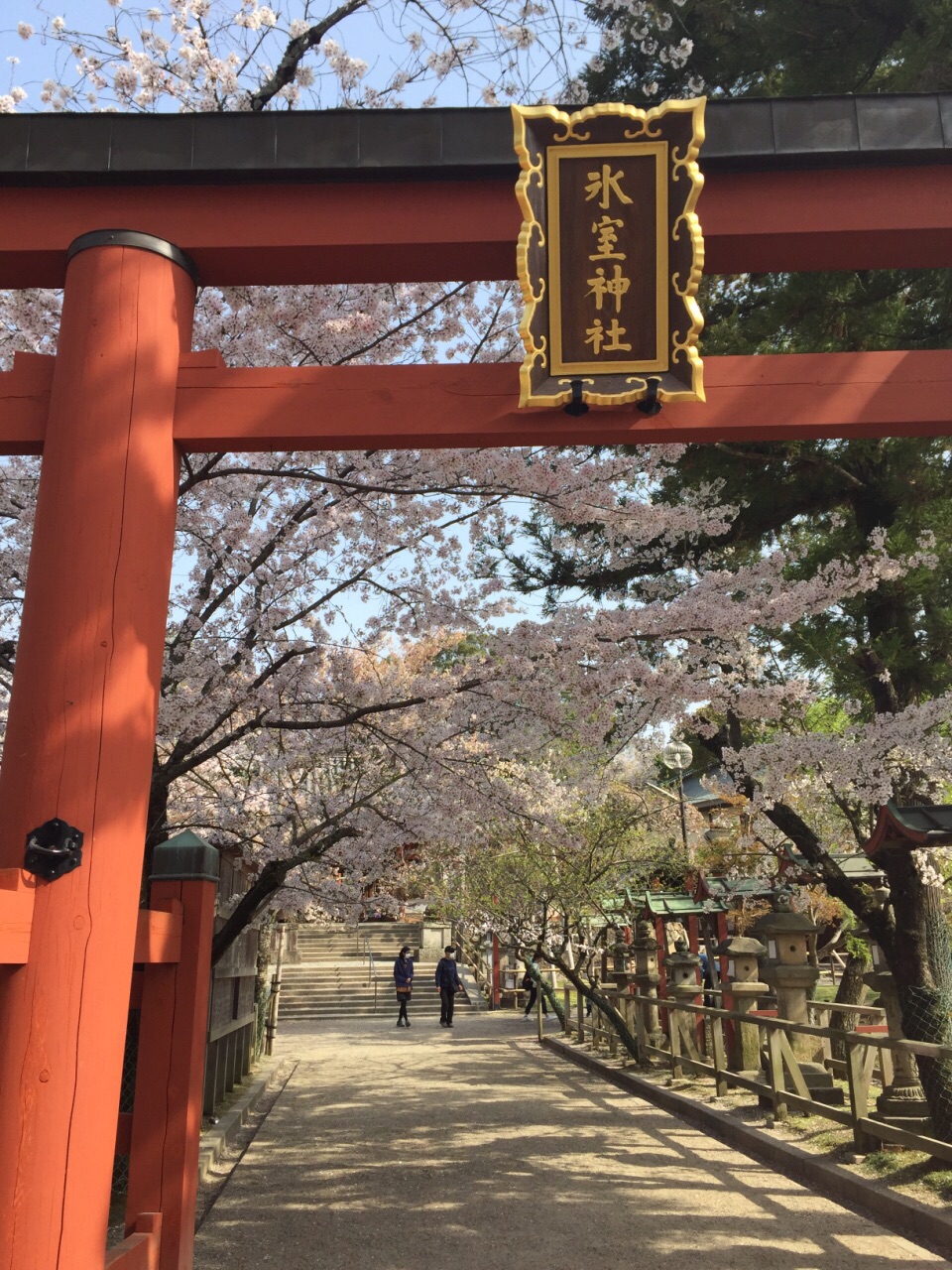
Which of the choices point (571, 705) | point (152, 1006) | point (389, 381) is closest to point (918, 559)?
point (571, 705)

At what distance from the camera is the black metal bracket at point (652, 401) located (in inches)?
146

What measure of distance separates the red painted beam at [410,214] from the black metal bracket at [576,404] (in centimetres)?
75

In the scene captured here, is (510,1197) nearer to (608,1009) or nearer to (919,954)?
(919,954)

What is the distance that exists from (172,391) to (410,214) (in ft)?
3.92

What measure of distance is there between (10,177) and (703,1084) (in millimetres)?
11060

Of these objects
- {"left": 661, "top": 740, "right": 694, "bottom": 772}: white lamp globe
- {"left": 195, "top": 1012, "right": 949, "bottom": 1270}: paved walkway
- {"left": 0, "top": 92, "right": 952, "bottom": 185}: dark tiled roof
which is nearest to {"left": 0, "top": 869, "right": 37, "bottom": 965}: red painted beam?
{"left": 0, "top": 92, "right": 952, "bottom": 185}: dark tiled roof

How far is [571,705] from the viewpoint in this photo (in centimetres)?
764

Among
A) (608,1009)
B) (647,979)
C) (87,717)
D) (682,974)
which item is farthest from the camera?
(647,979)

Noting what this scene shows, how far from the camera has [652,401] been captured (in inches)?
146

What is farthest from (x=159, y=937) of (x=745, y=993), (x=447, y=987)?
(x=447, y=987)

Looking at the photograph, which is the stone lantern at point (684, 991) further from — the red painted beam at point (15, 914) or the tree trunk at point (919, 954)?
the red painted beam at point (15, 914)

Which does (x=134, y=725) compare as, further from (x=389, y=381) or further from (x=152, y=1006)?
(x=389, y=381)

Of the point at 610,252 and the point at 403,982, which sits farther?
the point at 403,982

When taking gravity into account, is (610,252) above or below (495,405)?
above
